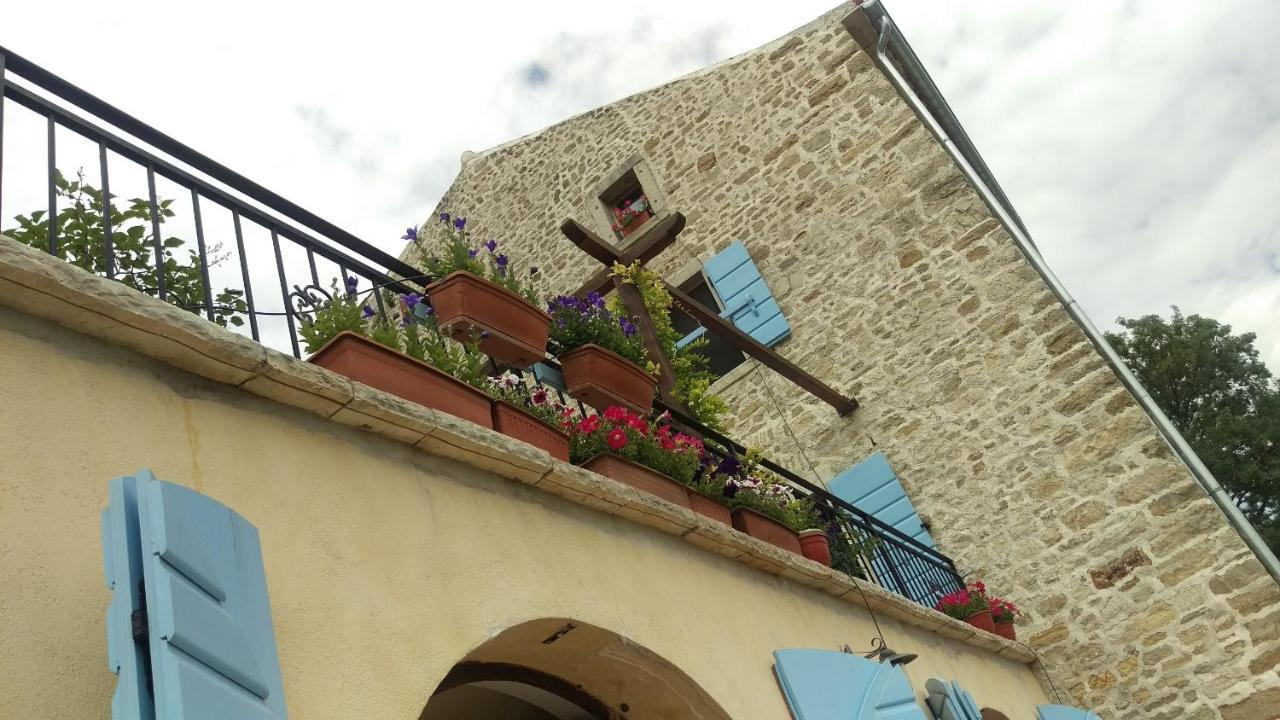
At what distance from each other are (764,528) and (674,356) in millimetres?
1974

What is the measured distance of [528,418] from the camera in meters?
3.31

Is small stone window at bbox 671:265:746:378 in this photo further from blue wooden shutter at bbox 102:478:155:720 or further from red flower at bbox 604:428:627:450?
blue wooden shutter at bbox 102:478:155:720

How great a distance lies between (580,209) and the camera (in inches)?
442

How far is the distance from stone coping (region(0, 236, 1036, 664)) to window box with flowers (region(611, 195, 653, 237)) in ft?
23.0

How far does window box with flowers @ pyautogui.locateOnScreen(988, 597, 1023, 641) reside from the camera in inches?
273

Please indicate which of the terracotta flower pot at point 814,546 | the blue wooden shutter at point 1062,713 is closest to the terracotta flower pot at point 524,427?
the terracotta flower pot at point 814,546

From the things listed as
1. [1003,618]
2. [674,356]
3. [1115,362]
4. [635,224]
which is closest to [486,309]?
[674,356]

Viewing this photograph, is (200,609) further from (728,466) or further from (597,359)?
(728,466)

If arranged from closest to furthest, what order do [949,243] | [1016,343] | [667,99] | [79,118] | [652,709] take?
1. [79,118]
2. [652,709]
3. [1016,343]
4. [949,243]
5. [667,99]

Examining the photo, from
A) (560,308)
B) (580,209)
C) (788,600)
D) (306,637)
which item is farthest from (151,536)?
(580,209)

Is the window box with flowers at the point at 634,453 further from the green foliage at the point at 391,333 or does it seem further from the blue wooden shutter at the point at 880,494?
the blue wooden shutter at the point at 880,494

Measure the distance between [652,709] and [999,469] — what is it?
4899 mm

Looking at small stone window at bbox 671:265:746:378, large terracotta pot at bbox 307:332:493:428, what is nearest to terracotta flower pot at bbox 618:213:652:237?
small stone window at bbox 671:265:746:378

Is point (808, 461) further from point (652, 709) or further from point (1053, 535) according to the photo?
point (652, 709)
